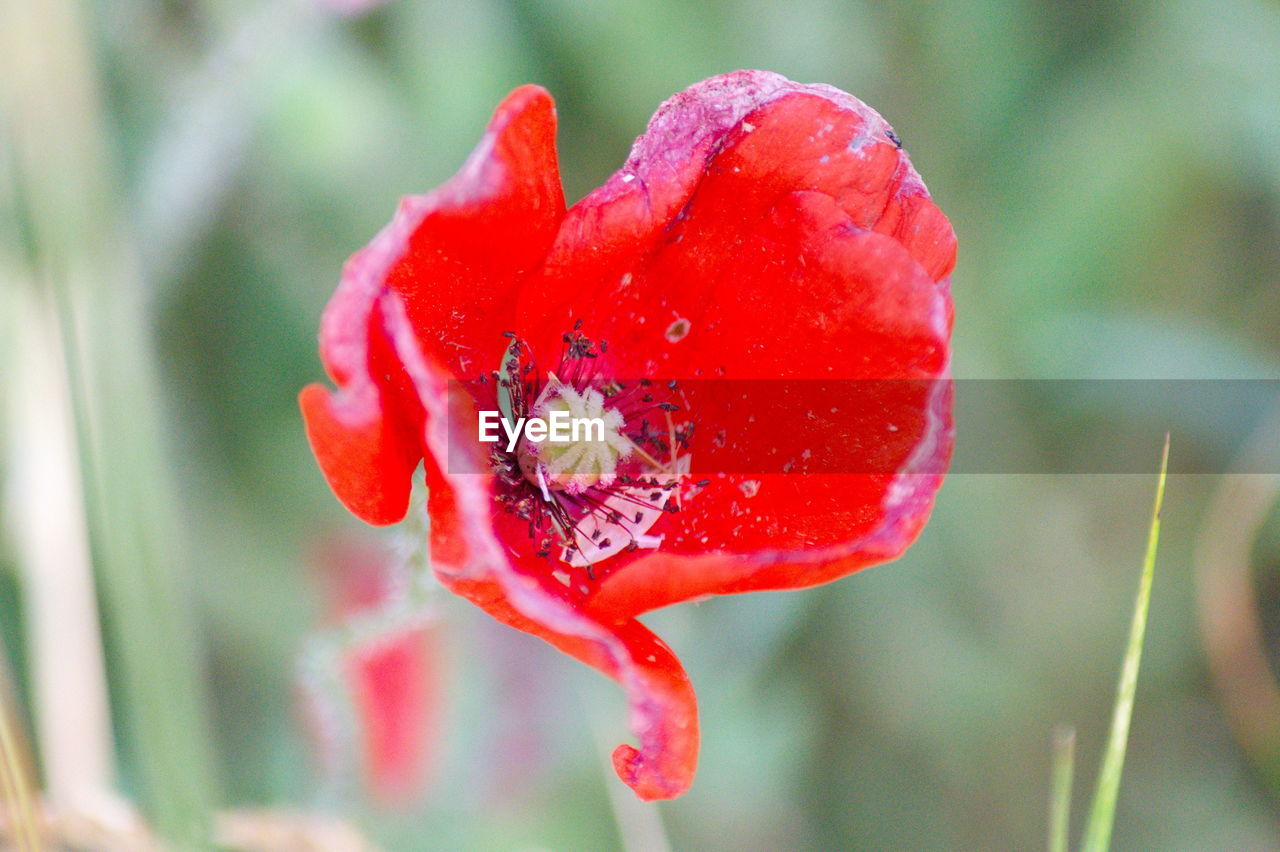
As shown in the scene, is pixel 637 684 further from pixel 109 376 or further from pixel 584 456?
pixel 109 376

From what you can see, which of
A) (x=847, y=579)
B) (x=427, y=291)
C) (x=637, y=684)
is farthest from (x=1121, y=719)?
(x=847, y=579)

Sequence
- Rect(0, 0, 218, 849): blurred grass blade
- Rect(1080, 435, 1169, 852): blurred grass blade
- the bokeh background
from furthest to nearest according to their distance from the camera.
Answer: the bokeh background
Rect(0, 0, 218, 849): blurred grass blade
Rect(1080, 435, 1169, 852): blurred grass blade

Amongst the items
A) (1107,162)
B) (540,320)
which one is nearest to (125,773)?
(540,320)

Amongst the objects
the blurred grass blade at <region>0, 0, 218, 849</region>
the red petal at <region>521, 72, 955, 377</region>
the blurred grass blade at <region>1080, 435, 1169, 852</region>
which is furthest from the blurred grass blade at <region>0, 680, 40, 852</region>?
the blurred grass blade at <region>1080, 435, 1169, 852</region>

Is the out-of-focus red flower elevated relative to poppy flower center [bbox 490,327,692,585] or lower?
lower

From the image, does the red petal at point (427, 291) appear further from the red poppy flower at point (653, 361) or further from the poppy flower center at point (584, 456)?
the poppy flower center at point (584, 456)

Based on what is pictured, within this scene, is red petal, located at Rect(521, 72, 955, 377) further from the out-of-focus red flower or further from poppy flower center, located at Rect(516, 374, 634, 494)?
the out-of-focus red flower

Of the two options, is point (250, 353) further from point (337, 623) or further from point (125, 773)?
point (125, 773)
